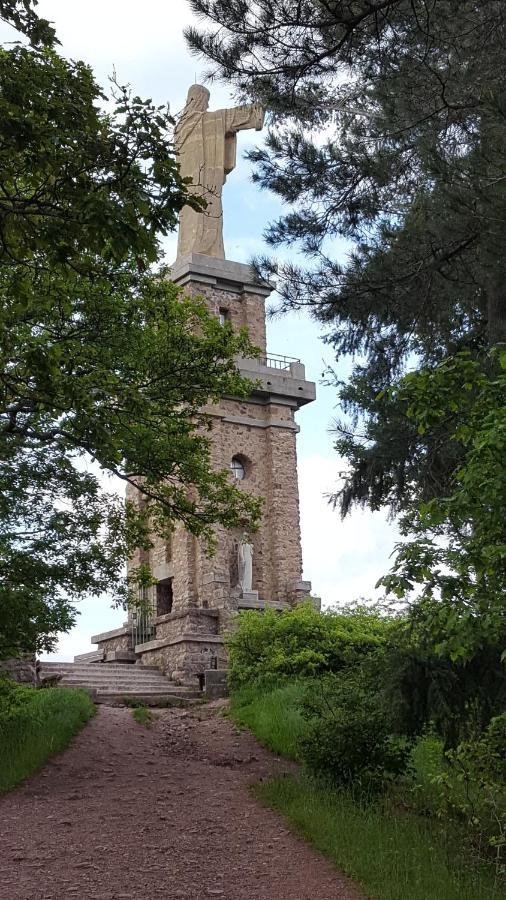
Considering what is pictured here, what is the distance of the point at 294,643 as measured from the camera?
1684 centimetres

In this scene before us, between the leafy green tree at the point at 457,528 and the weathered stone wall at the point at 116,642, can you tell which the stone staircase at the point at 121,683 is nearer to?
the weathered stone wall at the point at 116,642

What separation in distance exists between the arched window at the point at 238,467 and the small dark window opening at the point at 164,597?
10.1 feet

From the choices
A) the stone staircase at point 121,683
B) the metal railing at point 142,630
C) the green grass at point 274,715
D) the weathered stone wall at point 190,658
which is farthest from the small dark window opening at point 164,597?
the green grass at point 274,715

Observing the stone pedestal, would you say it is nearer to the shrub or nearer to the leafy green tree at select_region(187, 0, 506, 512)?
the leafy green tree at select_region(187, 0, 506, 512)

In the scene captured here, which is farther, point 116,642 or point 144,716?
point 116,642

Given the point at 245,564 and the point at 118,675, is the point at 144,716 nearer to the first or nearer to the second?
the point at 118,675

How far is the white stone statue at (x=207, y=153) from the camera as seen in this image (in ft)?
84.5

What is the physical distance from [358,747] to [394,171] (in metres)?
6.02

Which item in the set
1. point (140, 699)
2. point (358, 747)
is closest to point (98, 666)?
point (140, 699)

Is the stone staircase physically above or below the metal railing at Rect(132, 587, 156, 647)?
below

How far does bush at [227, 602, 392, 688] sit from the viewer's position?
648 inches

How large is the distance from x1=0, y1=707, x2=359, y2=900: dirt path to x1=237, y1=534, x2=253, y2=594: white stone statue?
964 cm

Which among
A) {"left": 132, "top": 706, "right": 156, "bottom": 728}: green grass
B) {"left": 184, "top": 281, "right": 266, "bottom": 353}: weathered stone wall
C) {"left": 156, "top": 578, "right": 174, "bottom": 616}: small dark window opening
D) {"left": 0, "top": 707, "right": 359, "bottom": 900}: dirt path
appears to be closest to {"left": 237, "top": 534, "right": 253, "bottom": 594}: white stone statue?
{"left": 156, "top": 578, "right": 174, "bottom": 616}: small dark window opening

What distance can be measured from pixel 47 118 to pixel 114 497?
8.02m
